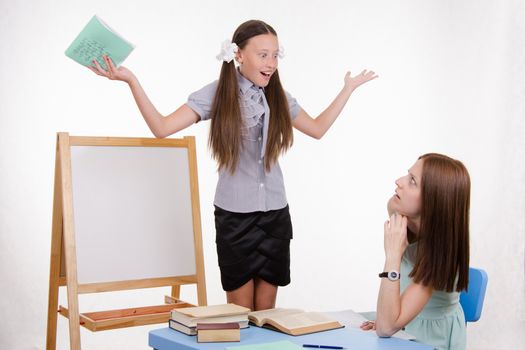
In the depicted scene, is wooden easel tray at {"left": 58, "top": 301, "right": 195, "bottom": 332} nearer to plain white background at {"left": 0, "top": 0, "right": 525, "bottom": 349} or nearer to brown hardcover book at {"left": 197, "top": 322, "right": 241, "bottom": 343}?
brown hardcover book at {"left": 197, "top": 322, "right": 241, "bottom": 343}

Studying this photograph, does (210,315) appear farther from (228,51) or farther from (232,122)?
(228,51)

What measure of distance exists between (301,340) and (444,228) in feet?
1.83

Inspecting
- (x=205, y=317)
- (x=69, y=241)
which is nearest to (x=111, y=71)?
(x=69, y=241)

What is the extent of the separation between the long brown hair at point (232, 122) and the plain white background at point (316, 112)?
69.8 inches

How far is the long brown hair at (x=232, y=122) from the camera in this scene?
8.58 feet

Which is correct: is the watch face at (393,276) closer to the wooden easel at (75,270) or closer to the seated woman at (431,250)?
the seated woman at (431,250)

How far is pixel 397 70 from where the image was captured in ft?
16.0

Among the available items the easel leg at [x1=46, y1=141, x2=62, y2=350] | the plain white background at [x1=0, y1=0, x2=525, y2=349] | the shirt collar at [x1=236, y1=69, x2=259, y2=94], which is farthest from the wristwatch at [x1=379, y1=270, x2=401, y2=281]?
the plain white background at [x1=0, y1=0, x2=525, y2=349]

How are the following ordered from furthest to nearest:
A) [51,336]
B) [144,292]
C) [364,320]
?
1. [144,292]
2. [51,336]
3. [364,320]

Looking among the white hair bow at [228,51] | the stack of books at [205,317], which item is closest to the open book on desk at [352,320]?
the stack of books at [205,317]

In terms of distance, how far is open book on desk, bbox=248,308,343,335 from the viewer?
209 centimetres

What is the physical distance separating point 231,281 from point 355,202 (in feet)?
7.49

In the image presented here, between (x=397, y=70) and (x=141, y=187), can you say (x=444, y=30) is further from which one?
(x=141, y=187)

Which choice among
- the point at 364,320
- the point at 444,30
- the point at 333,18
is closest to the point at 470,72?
the point at 444,30
